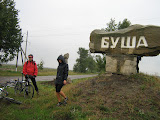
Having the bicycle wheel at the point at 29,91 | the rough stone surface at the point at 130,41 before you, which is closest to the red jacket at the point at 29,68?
the bicycle wheel at the point at 29,91

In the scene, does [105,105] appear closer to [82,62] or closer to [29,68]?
[29,68]

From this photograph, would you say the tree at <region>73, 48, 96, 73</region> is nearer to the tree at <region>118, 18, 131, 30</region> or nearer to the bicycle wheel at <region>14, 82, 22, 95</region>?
the tree at <region>118, 18, 131, 30</region>

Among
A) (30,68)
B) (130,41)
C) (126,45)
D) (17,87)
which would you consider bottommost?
(17,87)

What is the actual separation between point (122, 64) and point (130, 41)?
1327 millimetres

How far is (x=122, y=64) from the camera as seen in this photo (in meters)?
6.84

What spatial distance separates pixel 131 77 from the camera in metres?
6.46

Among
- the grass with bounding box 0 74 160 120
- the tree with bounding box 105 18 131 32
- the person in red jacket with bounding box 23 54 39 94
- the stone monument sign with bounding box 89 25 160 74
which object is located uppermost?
the tree with bounding box 105 18 131 32

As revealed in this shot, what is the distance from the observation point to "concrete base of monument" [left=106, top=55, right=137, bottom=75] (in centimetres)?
670

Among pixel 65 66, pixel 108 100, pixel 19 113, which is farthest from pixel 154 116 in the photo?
pixel 19 113

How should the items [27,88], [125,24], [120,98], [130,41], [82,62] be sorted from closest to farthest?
1. [120,98]
2. [27,88]
3. [130,41]
4. [125,24]
5. [82,62]

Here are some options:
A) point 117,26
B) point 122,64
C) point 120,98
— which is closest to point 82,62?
point 117,26

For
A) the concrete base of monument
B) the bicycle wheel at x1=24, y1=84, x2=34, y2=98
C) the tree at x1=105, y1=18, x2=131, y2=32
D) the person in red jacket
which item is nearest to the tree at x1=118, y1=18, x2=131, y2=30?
the tree at x1=105, y1=18, x2=131, y2=32

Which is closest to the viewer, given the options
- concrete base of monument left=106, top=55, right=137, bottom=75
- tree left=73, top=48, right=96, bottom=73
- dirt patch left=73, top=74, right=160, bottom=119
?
dirt patch left=73, top=74, right=160, bottom=119

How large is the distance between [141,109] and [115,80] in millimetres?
2359
